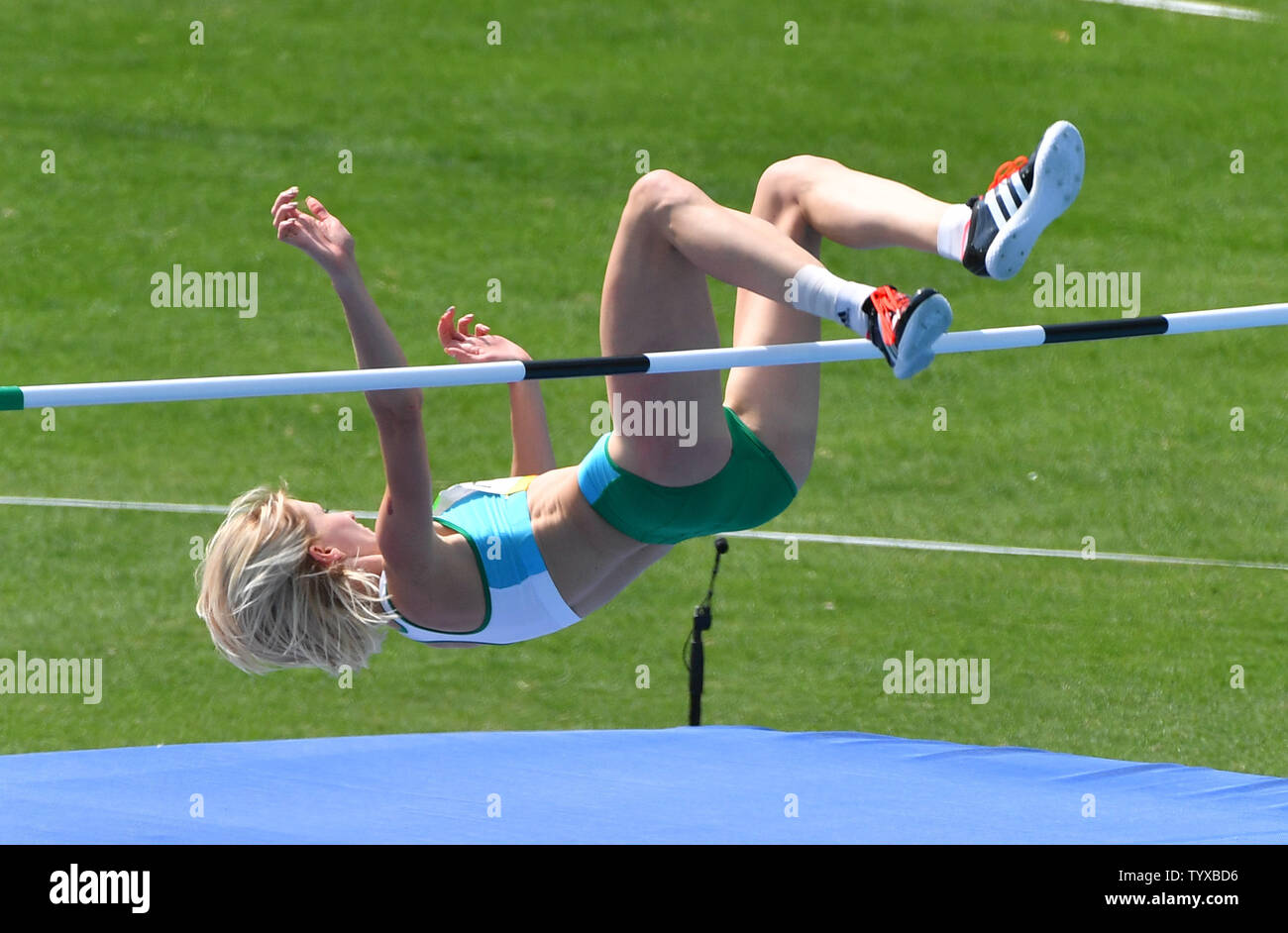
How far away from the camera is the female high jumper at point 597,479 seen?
11.3 ft

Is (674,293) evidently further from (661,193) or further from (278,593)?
(278,593)

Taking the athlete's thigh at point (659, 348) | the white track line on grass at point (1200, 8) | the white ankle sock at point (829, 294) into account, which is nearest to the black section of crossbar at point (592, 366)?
the athlete's thigh at point (659, 348)

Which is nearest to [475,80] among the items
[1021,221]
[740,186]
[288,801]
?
[740,186]

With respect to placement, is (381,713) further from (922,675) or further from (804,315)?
(804,315)

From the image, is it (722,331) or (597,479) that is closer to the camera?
(597,479)

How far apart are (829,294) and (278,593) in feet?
4.73

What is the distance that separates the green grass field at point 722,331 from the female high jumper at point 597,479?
232 centimetres

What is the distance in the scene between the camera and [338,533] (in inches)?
157

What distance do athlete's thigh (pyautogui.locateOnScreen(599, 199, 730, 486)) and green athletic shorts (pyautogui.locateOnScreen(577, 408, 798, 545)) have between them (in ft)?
0.12

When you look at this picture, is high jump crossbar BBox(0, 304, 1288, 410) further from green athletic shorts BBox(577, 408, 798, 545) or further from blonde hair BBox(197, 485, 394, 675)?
blonde hair BBox(197, 485, 394, 675)

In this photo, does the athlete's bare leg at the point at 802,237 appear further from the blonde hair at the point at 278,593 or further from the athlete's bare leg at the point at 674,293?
the blonde hair at the point at 278,593

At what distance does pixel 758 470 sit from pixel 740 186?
257 inches

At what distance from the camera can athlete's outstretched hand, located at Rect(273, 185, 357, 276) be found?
335cm

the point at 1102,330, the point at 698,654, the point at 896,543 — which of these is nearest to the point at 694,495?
the point at 1102,330
